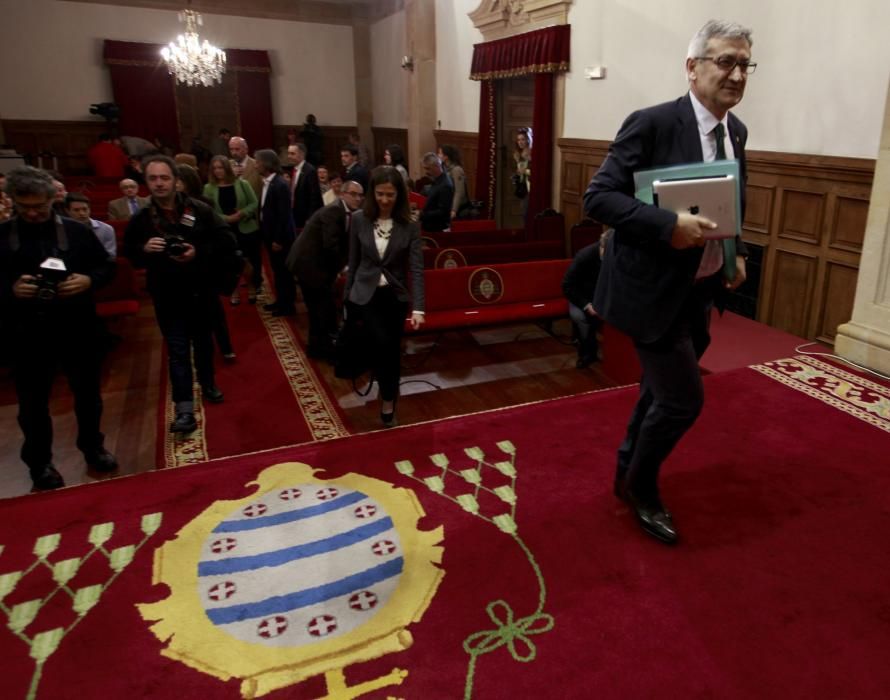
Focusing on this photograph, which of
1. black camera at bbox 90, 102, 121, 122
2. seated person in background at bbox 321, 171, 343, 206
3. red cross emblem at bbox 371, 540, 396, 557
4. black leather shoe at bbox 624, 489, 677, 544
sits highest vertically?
black camera at bbox 90, 102, 121, 122

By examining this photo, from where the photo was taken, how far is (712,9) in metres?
5.18

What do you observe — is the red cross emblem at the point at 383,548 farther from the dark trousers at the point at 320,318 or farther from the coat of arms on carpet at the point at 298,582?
the dark trousers at the point at 320,318

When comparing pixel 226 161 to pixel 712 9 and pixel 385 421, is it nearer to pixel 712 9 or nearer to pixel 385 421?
pixel 385 421

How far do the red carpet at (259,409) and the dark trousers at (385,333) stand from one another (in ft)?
1.30

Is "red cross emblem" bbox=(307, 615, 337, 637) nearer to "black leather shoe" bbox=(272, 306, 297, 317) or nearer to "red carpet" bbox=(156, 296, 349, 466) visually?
"red carpet" bbox=(156, 296, 349, 466)

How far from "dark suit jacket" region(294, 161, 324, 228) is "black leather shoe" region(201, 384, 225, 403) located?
86.6 inches

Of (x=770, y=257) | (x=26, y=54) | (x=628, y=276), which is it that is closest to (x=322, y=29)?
(x=26, y=54)

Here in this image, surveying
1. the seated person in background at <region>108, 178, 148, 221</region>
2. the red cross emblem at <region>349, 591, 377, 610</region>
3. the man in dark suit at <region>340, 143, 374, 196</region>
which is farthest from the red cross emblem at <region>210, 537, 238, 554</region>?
the man in dark suit at <region>340, 143, 374, 196</region>

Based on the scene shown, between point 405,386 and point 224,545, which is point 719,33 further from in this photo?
point 405,386

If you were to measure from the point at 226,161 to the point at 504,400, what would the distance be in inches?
128

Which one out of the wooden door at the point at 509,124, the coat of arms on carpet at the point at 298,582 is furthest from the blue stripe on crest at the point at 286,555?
the wooden door at the point at 509,124

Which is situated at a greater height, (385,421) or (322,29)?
(322,29)

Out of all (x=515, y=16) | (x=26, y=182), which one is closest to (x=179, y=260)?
(x=26, y=182)

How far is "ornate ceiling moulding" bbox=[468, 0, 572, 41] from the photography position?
23.8 ft
